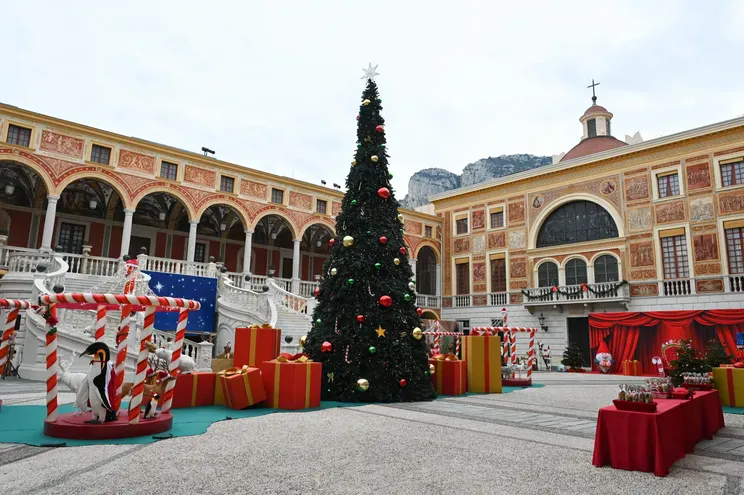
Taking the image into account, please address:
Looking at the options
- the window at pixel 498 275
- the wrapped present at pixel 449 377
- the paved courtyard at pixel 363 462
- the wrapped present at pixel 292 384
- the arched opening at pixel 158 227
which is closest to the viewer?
the paved courtyard at pixel 363 462

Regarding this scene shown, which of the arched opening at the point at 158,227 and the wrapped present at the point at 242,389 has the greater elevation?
the arched opening at the point at 158,227

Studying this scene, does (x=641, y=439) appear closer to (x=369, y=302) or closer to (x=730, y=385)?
(x=369, y=302)

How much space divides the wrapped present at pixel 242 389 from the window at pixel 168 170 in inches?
569

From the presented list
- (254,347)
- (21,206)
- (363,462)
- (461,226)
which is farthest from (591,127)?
(363,462)

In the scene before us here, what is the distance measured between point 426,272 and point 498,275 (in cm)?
607

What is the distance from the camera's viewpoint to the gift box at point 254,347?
8.88m

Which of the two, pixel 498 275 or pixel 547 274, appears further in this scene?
pixel 498 275

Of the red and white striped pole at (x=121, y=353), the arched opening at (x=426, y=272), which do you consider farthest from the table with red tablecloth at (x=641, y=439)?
the arched opening at (x=426, y=272)

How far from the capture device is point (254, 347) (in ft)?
29.2

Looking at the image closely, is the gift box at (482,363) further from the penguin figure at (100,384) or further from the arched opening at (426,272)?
the arched opening at (426,272)

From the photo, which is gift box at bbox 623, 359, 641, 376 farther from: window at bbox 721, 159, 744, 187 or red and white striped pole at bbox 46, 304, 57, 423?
red and white striped pole at bbox 46, 304, 57, 423

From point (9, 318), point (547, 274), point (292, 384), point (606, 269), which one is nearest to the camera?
point (9, 318)

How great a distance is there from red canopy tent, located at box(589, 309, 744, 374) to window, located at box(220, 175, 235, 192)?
1686 centimetres

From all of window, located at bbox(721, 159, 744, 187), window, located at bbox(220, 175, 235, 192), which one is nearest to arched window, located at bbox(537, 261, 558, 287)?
window, located at bbox(721, 159, 744, 187)
